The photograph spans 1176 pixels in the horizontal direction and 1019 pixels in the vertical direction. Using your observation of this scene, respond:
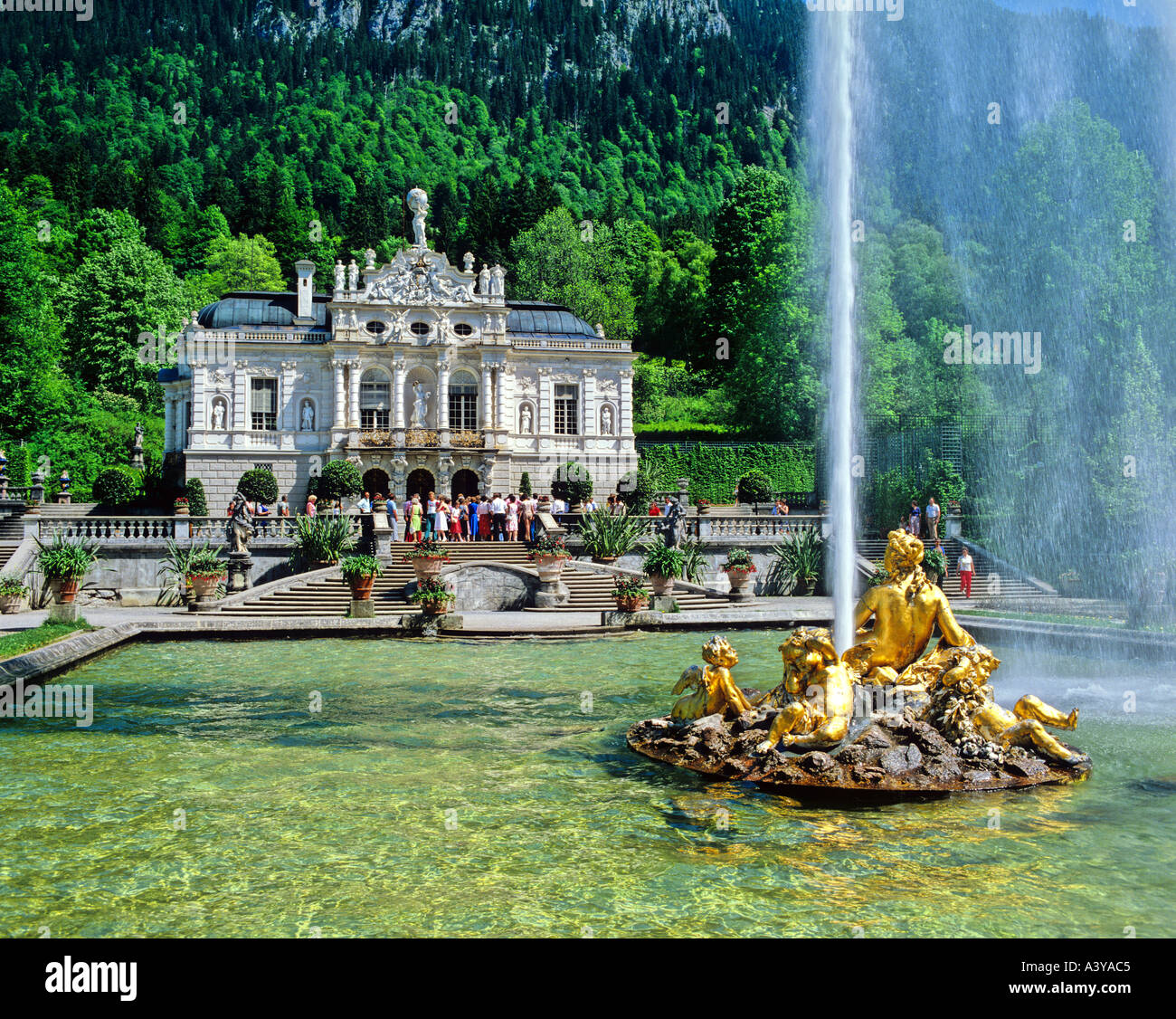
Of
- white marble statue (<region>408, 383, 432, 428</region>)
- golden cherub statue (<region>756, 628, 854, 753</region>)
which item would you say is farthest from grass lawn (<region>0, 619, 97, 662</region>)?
white marble statue (<region>408, 383, 432, 428</region>)

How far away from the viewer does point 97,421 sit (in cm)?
5184

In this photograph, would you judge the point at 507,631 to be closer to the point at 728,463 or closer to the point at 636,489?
the point at 636,489

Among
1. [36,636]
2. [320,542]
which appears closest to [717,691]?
[36,636]

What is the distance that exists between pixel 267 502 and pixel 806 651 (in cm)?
3737

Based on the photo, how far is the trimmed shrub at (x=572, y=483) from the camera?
4428cm

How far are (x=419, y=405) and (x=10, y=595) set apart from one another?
23.2 meters

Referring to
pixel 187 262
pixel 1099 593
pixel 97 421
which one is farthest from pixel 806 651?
pixel 187 262

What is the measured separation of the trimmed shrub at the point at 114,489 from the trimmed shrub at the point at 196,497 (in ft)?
7.25

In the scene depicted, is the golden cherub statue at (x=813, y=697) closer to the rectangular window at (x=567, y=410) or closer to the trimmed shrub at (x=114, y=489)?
the trimmed shrub at (x=114, y=489)

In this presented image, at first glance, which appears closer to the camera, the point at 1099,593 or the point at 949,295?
the point at 1099,593

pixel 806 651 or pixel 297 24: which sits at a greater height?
pixel 297 24

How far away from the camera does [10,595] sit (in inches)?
985
